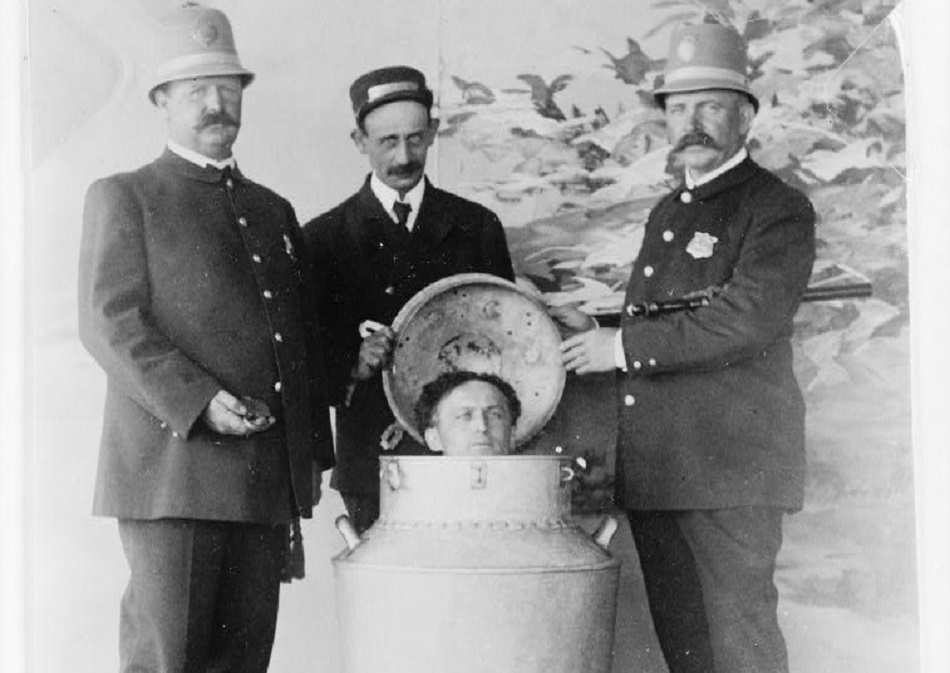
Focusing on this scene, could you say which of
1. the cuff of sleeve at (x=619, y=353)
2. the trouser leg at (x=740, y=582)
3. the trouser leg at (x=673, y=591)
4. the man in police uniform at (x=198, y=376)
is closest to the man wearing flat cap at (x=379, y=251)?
the man in police uniform at (x=198, y=376)

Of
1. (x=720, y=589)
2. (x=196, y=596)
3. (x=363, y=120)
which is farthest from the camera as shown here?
(x=363, y=120)

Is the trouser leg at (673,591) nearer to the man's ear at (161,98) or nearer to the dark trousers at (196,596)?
the dark trousers at (196,596)

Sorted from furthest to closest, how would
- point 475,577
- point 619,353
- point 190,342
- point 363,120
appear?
point 363,120 → point 619,353 → point 190,342 → point 475,577

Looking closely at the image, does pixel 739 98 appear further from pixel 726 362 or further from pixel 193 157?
pixel 193 157

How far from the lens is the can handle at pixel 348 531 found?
125 inches

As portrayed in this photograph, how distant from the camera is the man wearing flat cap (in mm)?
3467

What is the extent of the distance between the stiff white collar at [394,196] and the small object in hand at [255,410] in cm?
64

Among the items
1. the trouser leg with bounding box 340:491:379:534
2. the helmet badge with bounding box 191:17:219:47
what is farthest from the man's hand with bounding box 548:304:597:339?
the helmet badge with bounding box 191:17:219:47

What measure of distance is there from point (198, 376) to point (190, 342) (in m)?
0.10

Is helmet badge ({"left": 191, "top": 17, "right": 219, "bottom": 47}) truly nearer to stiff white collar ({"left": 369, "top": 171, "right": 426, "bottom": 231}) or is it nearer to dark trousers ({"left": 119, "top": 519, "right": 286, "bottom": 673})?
stiff white collar ({"left": 369, "top": 171, "right": 426, "bottom": 231})

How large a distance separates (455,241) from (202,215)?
2.20 ft

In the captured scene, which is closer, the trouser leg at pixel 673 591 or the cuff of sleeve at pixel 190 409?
the cuff of sleeve at pixel 190 409

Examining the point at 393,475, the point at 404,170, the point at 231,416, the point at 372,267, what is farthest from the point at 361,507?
the point at 404,170

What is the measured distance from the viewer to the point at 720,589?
10.7 feet
